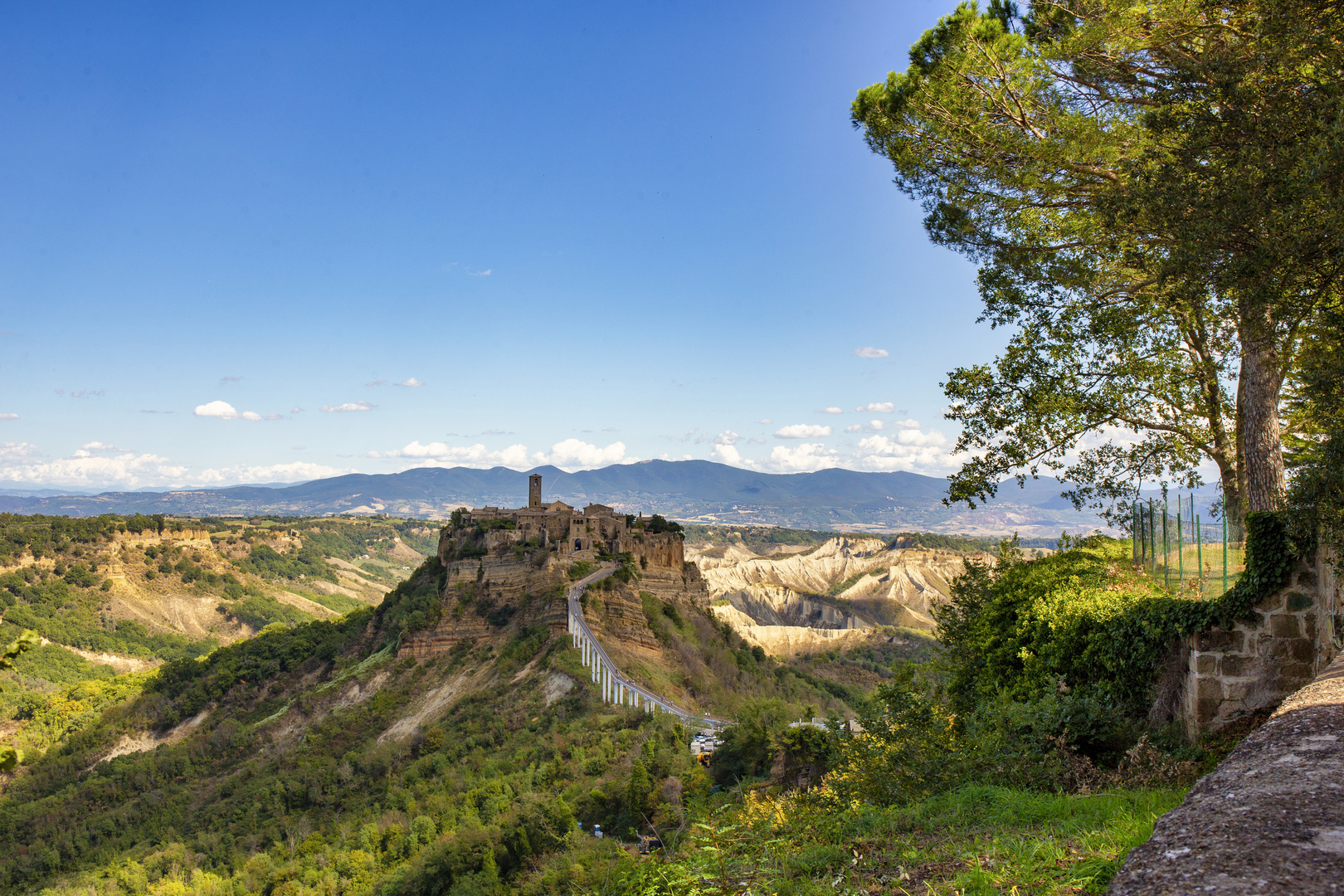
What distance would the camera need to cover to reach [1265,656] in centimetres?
797

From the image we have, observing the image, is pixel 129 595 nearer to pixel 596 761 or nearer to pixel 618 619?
pixel 618 619

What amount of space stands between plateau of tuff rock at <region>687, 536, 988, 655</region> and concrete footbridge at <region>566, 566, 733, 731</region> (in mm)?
48638

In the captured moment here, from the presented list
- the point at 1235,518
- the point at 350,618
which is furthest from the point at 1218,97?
the point at 350,618

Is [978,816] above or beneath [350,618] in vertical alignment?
above

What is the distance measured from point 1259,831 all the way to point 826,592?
14223cm

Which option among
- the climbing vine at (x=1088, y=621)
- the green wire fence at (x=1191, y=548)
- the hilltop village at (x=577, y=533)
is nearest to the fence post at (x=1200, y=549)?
the green wire fence at (x=1191, y=548)

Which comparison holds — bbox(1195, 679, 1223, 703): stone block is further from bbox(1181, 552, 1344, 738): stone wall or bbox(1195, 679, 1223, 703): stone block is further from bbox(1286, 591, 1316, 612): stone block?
bbox(1286, 591, 1316, 612): stone block

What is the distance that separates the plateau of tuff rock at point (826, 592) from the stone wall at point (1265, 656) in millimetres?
78201

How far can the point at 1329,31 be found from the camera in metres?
8.52

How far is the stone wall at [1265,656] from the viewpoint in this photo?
7781mm

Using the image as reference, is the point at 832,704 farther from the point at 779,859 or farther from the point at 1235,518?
the point at 779,859

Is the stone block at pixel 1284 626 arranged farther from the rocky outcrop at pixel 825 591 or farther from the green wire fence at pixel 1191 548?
the rocky outcrop at pixel 825 591

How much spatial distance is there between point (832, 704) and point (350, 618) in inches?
1547

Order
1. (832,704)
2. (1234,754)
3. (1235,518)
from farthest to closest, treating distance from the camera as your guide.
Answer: (832,704)
(1235,518)
(1234,754)
